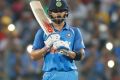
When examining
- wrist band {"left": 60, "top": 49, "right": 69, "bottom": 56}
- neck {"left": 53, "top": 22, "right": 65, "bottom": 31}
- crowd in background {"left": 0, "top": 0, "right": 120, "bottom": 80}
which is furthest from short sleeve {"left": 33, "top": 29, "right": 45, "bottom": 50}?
crowd in background {"left": 0, "top": 0, "right": 120, "bottom": 80}

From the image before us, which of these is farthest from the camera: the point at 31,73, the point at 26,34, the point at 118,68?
the point at 26,34

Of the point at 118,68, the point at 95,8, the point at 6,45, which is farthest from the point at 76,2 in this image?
the point at 118,68

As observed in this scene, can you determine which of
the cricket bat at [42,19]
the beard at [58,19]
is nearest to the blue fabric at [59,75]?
the cricket bat at [42,19]

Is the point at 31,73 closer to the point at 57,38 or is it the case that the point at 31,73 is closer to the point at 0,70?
the point at 0,70

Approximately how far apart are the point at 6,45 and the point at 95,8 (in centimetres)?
342

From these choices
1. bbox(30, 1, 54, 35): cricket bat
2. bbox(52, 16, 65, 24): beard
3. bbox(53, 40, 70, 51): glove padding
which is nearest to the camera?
bbox(53, 40, 70, 51): glove padding

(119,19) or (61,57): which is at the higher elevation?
(61,57)

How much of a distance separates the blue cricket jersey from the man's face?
160 millimetres

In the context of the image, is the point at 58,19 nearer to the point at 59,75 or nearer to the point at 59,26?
the point at 59,26

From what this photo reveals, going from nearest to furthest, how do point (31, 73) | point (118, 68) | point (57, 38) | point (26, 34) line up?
point (57, 38), point (118, 68), point (31, 73), point (26, 34)

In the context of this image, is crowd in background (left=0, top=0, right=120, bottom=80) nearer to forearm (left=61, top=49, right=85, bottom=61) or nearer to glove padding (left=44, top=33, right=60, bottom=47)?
forearm (left=61, top=49, right=85, bottom=61)

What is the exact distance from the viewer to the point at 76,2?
16.8 m

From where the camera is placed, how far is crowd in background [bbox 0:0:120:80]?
547 inches

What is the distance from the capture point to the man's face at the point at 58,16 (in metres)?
8.49
